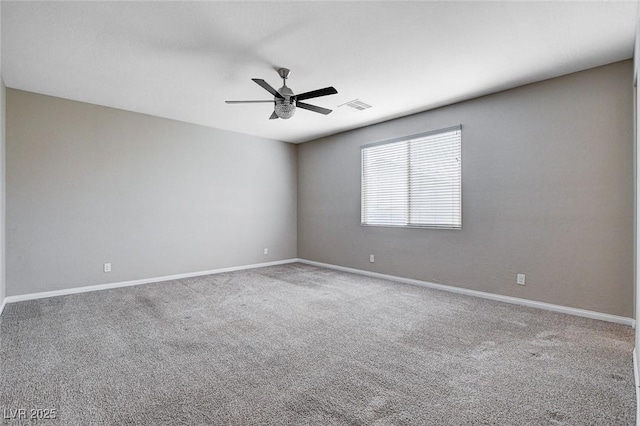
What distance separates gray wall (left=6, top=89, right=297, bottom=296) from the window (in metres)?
2.33

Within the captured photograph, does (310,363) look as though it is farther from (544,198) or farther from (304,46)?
(544,198)

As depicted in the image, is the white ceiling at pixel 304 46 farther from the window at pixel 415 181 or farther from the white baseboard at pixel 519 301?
the white baseboard at pixel 519 301

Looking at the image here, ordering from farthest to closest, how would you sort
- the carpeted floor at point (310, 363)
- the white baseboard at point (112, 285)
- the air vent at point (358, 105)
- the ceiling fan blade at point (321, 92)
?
the air vent at point (358, 105), the white baseboard at point (112, 285), the ceiling fan blade at point (321, 92), the carpeted floor at point (310, 363)

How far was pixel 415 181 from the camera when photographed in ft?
16.3

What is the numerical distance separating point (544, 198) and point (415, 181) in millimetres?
1747

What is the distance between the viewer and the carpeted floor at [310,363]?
178 centimetres

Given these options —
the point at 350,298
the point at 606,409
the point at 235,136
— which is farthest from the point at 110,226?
the point at 606,409

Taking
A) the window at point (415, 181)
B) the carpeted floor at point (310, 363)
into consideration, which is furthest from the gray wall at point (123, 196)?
the window at point (415, 181)

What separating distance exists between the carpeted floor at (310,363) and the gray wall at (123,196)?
0.80 m

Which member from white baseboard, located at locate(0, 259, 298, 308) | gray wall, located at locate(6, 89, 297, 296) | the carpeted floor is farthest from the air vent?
white baseboard, located at locate(0, 259, 298, 308)

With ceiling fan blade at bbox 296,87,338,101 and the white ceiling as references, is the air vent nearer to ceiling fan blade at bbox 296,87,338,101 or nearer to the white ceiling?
the white ceiling

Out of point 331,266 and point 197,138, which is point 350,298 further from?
point 197,138

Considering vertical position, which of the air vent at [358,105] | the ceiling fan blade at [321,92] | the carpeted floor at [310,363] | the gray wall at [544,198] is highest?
the air vent at [358,105]

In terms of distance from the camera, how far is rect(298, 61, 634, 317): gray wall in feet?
10.5
